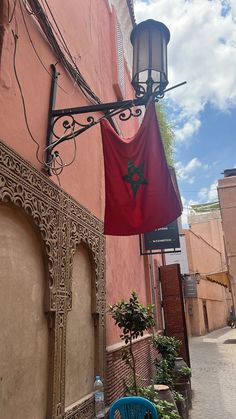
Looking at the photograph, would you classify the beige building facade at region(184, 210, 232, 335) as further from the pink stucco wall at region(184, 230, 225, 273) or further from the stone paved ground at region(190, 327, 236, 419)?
the stone paved ground at region(190, 327, 236, 419)

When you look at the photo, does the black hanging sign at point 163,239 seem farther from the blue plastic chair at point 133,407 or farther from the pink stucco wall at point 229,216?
the pink stucco wall at point 229,216

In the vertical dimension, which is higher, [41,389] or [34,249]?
[34,249]

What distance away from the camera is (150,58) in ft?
11.5

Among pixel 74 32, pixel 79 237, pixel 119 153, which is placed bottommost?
pixel 79 237

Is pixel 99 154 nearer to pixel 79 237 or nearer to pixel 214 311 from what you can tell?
pixel 79 237

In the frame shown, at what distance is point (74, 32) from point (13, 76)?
220 centimetres

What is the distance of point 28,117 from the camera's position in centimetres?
302

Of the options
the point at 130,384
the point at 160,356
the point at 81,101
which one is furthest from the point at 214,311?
the point at 81,101

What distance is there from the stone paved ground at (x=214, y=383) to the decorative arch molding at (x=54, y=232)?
13.7 ft

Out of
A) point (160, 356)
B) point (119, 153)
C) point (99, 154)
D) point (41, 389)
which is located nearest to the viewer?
point (41, 389)

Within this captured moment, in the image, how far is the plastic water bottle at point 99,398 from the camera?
374 cm

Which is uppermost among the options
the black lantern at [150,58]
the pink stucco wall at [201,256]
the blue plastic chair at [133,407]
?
the pink stucco wall at [201,256]

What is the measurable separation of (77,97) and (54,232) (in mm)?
2006

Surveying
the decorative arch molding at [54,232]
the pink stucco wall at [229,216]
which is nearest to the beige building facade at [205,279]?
the pink stucco wall at [229,216]
